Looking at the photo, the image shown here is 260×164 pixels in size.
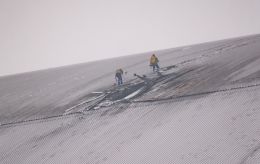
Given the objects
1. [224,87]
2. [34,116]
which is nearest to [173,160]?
[224,87]

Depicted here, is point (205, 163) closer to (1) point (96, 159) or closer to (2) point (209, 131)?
(2) point (209, 131)

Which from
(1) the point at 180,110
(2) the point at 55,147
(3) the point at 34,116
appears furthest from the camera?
(3) the point at 34,116

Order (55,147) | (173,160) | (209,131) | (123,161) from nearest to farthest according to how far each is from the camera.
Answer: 1. (173,160)
2. (123,161)
3. (209,131)
4. (55,147)

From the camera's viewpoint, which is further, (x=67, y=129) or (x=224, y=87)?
(x=224, y=87)

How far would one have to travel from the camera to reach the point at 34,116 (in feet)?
78.1

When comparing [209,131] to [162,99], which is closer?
[209,131]

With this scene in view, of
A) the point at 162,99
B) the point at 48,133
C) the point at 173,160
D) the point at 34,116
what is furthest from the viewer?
the point at 34,116

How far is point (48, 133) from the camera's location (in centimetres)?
1792

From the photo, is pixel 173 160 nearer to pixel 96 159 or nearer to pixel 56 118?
pixel 96 159

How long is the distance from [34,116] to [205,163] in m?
16.5

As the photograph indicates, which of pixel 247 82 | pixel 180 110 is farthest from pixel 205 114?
pixel 247 82

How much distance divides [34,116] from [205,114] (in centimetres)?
1325

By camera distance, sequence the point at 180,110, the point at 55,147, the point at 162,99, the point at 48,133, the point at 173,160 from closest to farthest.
Answer: the point at 173,160 < the point at 55,147 < the point at 180,110 < the point at 48,133 < the point at 162,99

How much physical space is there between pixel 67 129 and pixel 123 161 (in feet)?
22.4
